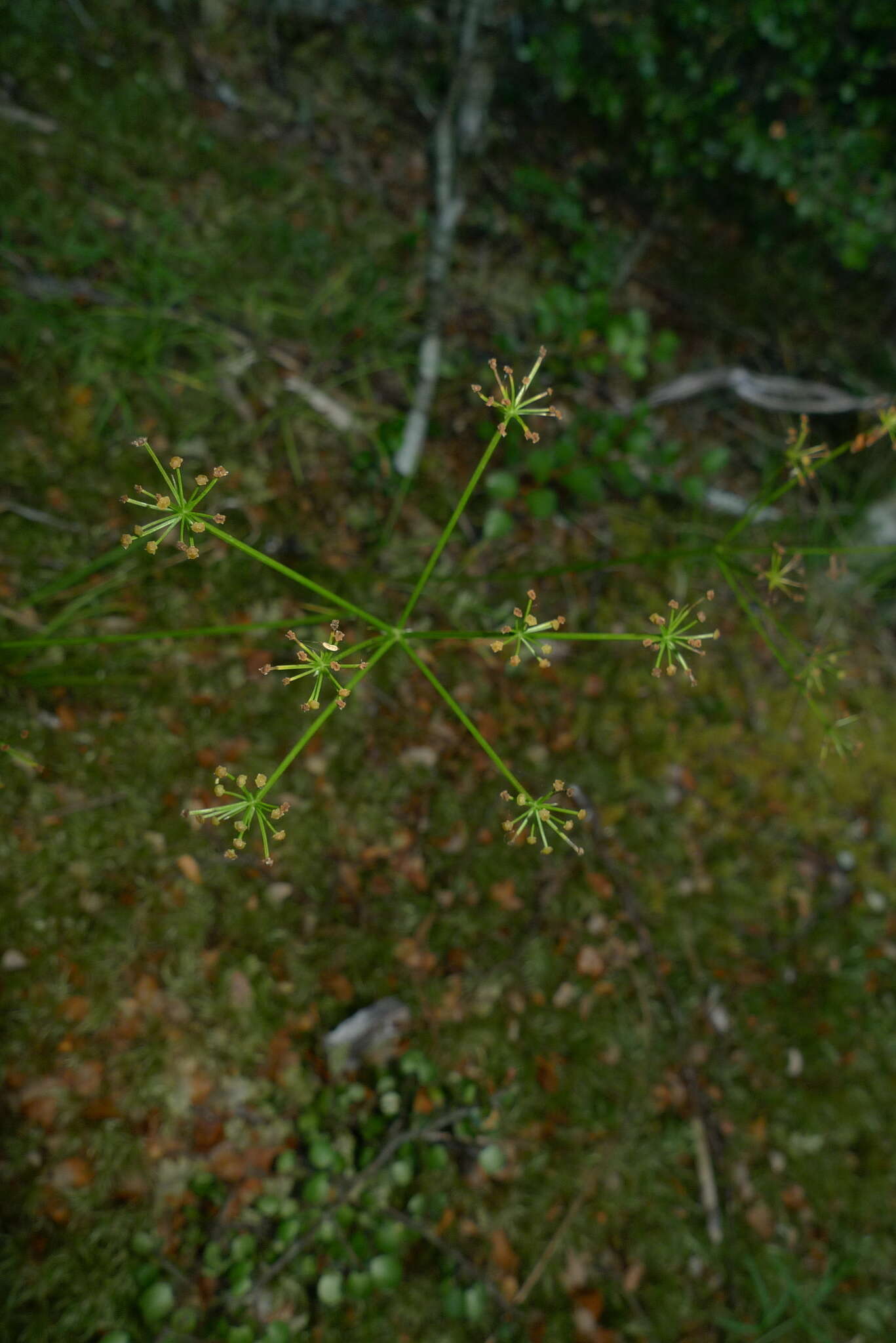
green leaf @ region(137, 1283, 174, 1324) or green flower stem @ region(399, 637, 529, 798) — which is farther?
green leaf @ region(137, 1283, 174, 1324)

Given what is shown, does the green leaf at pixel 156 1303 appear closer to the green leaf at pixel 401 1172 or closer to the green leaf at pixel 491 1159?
the green leaf at pixel 401 1172

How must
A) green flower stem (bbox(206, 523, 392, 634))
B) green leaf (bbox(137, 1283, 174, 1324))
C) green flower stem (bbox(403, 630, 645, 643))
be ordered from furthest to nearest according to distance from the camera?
green leaf (bbox(137, 1283, 174, 1324))
green flower stem (bbox(403, 630, 645, 643))
green flower stem (bbox(206, 523, 392, 634))

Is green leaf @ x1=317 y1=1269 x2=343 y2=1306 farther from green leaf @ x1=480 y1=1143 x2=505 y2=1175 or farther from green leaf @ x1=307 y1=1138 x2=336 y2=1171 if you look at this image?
green leaf @ x1=480 y1=1143 x2=505 y2=1175

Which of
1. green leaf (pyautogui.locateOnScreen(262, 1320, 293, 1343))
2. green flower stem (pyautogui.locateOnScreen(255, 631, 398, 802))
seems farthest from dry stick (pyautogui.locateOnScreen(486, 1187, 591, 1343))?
green flower stem (pyautogui.locateOnScreen(255, 631, 398, 802))

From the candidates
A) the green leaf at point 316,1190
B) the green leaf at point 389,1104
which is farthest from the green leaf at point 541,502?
the green leaf at point 316,1190

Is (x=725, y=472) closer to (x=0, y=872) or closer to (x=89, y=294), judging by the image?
(x=89, y=294)

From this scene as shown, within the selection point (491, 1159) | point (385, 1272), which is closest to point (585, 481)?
point (491, 1159)

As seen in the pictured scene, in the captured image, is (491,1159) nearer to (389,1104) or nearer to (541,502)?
(389,1104)

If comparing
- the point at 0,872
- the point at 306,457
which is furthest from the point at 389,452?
the point at 0,872
